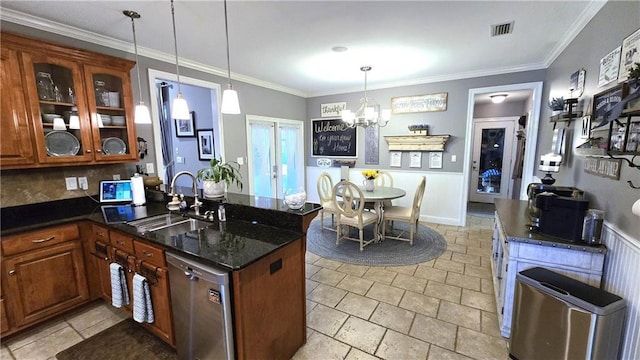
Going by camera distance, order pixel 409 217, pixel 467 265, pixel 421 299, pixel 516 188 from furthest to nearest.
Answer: pixel 516 188 → pixel 409 217 → pixel 467 265 → pixel 421 299

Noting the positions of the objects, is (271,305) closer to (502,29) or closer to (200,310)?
(200,310)

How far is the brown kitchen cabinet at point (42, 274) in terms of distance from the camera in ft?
6.52

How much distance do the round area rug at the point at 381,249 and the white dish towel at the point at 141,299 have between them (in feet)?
6.70

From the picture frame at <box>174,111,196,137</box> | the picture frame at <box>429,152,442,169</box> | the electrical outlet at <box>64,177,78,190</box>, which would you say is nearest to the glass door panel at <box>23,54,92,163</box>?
the electrical outlet at <box>64,177,78,190</box>

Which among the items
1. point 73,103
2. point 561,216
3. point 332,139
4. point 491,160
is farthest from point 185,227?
point 491,160

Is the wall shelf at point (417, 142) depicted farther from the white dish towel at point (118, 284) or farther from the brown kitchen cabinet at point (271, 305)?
the white dish towel at point (118, 284)

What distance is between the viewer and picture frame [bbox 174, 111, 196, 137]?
A: 4.65 meters

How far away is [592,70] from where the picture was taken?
214 cm

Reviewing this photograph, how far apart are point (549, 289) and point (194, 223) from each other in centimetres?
254

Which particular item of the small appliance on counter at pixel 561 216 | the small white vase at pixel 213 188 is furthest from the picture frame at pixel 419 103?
the small white vase at pixel 213 188

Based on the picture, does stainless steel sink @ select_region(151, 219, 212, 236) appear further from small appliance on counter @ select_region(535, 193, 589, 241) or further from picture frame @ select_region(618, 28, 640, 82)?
picture frame @ select_region(618, 28, 640, 82)

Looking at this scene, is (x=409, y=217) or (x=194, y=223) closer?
(x=194, y=223)

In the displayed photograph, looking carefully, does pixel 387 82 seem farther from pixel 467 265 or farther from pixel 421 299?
pixel 421 299

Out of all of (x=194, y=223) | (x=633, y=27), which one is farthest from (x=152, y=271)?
(x=633, y=27)
